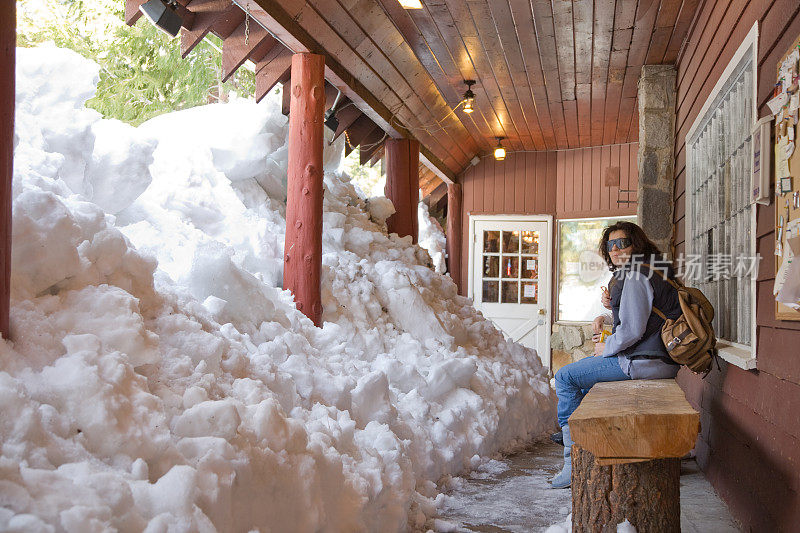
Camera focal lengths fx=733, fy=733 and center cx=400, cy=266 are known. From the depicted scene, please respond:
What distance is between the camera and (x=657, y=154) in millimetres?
6391

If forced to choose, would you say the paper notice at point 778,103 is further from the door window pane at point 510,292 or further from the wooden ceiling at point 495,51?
the door window pane at point 510,292

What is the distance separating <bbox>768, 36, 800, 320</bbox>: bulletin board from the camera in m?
2.56

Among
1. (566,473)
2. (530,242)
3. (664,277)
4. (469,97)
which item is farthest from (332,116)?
(530,242)

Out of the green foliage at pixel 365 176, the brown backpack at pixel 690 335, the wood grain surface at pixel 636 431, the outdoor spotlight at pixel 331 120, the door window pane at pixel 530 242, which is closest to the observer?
the wood grain surface at pixel 636 431

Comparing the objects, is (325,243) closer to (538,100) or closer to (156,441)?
(538,100)

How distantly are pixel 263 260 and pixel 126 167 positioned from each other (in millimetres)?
1106

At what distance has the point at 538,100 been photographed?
Result: 7.73 meters

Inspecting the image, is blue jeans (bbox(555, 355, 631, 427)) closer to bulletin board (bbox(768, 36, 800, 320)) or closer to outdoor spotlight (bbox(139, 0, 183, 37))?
bulletin board (bbox(768, 36, 800, 320))

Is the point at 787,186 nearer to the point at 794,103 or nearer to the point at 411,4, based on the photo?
the point at 794,103

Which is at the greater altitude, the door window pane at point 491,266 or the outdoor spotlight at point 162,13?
the outdoor spotlight at point 162,13

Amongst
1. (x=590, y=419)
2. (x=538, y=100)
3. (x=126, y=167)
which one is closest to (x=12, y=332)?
(x=590, y=419)

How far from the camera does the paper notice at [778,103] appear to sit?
9.05 ft

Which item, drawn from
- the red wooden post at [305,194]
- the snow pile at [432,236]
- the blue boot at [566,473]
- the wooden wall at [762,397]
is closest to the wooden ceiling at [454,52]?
the red wooden post at [305,194]

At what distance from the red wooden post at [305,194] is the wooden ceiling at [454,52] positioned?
0.26 metres
